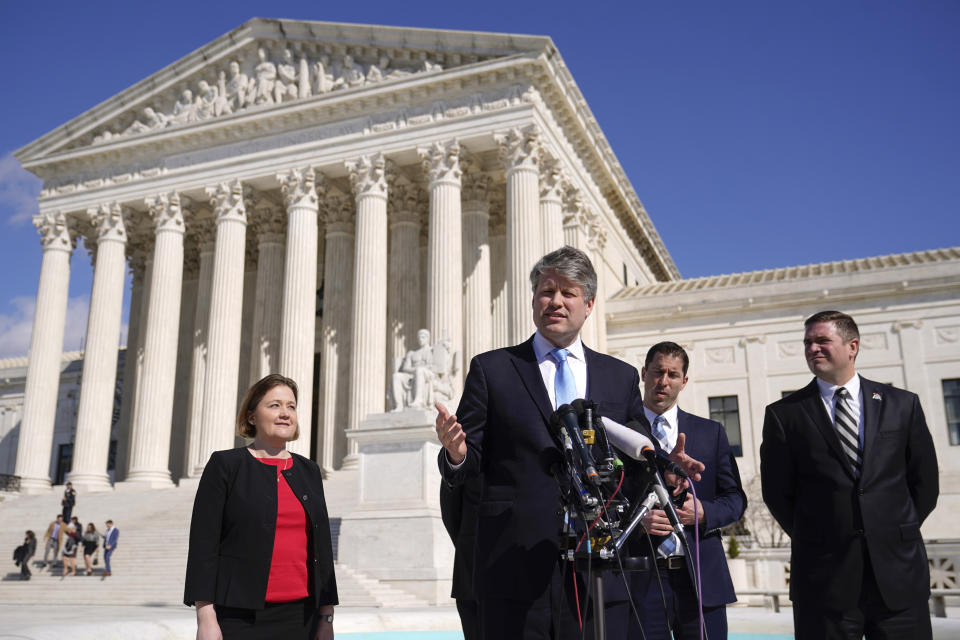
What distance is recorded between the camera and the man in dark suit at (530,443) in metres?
3.72

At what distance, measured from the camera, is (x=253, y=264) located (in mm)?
41188

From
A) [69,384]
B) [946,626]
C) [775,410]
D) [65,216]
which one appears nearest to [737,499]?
[775,410]

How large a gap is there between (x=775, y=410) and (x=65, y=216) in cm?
3797

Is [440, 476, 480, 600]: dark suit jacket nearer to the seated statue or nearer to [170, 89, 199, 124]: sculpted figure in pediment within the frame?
the seated statue

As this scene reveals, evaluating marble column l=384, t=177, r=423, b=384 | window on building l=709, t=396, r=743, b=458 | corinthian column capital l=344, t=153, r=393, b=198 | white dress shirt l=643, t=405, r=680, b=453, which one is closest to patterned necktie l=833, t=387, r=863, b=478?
white dress shirt l=643, t=405, r=680, b=453

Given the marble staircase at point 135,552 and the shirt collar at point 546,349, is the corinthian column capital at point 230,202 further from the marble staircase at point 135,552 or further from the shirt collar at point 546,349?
the shirt collar at point 546,349

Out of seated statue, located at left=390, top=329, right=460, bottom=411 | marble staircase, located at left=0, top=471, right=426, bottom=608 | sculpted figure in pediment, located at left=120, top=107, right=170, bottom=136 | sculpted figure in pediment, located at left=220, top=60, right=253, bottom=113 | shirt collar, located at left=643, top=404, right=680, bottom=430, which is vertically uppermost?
sculpted figure in pediment, located at left=220, top=60, right=253, bottom=113

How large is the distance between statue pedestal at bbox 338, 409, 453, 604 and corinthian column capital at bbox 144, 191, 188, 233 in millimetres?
20088

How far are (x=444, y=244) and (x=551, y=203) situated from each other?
4.30 m

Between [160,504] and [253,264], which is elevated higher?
[253,264]

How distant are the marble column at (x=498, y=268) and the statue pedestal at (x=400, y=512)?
580 inches

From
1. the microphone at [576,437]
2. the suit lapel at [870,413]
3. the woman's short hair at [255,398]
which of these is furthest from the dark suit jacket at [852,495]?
the woman's short hair at [255,398]

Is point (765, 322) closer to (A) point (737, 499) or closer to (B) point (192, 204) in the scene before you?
(B) point (192, 204)

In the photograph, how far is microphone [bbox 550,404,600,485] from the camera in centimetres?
Result: 321
